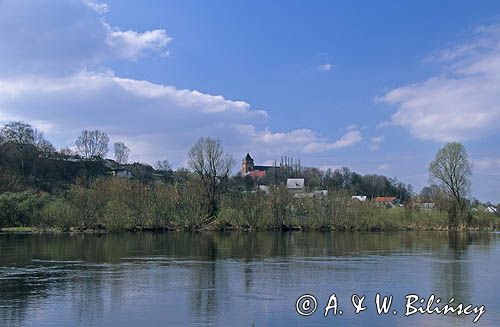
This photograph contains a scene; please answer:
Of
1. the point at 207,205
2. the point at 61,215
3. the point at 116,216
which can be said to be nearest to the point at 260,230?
the point at 207,205

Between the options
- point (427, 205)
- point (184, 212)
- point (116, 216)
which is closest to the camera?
point (116, 216)

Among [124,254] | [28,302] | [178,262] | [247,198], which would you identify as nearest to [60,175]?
[247,198]

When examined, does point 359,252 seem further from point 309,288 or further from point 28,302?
point 28,302

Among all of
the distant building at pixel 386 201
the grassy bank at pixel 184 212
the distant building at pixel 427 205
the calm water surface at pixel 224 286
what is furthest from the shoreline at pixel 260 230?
the calm water surface at pixel 224 286

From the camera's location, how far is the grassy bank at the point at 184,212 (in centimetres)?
7200

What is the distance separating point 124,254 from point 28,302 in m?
19.8

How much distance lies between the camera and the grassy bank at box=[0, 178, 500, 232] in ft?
236

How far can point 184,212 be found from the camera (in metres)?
80.0

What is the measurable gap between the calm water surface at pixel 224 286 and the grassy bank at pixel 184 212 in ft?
110

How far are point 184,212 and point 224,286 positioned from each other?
5738cm

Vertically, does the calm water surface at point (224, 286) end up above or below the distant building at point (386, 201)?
below

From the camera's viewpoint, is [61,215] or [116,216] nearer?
[61,215]

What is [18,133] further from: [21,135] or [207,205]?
[207,205]

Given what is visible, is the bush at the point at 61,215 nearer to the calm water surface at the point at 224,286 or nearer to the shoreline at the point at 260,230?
the shoreline at the point at 260,230
